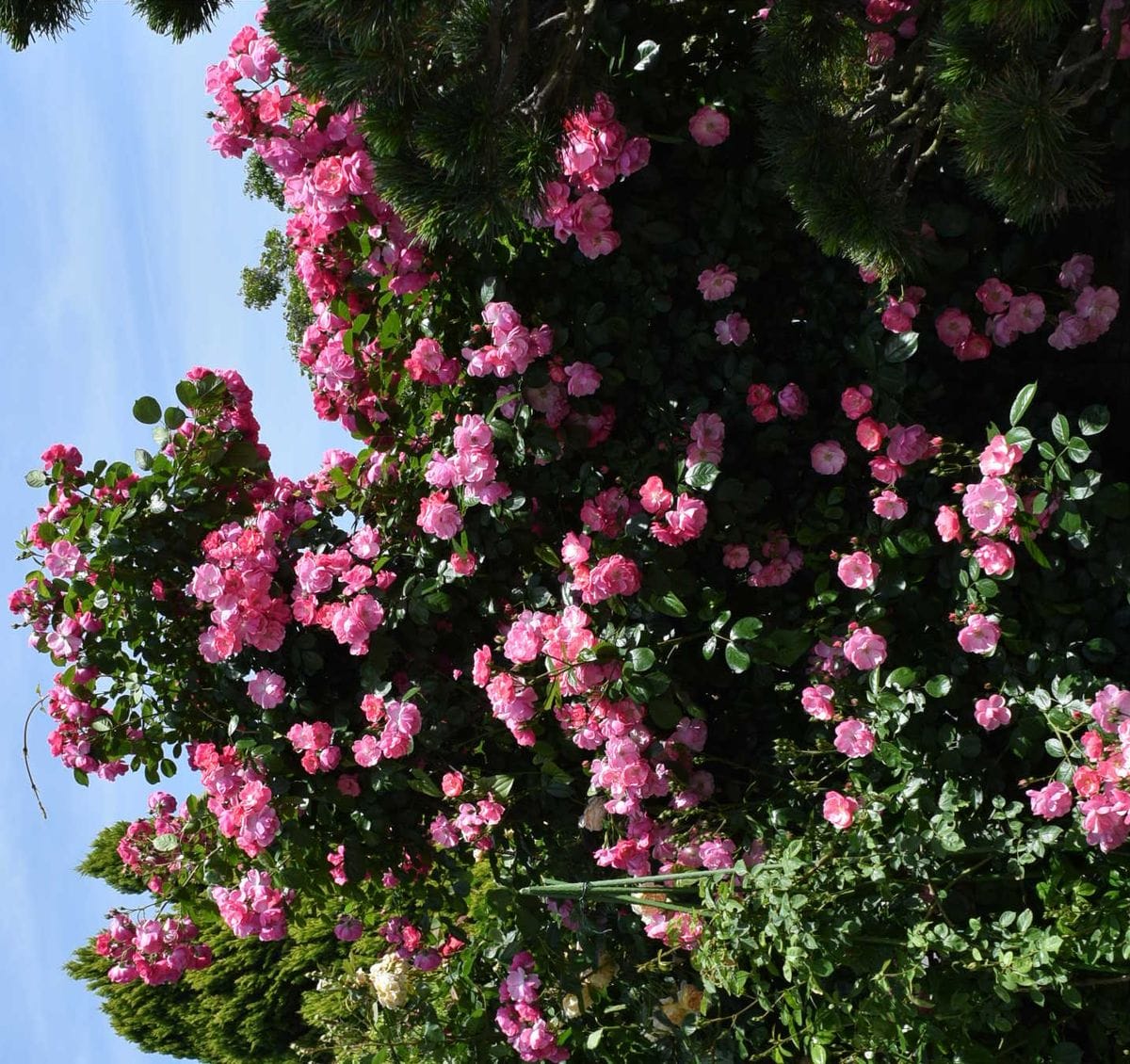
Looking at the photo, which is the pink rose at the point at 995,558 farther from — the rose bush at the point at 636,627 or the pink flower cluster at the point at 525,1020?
the pink flower cluster at the point at 525,1020

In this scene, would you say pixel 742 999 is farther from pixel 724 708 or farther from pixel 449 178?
pixel 449 178

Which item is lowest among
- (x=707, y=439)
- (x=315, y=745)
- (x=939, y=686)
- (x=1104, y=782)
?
(x=1104, y=782)

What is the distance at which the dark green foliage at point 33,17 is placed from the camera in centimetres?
214

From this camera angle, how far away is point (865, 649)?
256 centimetres

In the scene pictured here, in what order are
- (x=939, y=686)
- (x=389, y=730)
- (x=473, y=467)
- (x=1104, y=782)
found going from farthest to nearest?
(x=389, y=730)
(x=473, y=467)
(x=939, y=686)
(x=1104, y=782)

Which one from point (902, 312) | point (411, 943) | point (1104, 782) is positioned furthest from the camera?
point (411, 943)

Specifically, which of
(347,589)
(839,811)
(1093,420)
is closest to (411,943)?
(347,589)

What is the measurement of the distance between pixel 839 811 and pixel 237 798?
1399 mm

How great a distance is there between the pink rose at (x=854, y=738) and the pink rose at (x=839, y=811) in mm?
99

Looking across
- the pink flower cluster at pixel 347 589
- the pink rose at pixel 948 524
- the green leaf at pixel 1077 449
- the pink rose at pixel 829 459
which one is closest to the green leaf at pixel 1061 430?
the green leaf at pixel 1077 449

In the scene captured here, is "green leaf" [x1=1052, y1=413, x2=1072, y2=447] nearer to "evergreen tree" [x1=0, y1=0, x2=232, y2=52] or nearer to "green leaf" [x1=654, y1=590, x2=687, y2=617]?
"green leaf" [x1=654, y1=590, x2=687, y2=617]

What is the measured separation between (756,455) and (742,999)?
136 centimetres

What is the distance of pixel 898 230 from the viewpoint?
2316 millimetres

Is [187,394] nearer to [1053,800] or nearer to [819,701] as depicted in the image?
[819,701]
